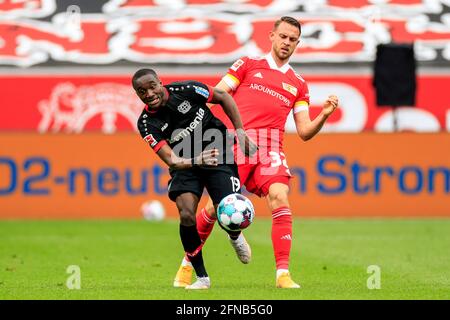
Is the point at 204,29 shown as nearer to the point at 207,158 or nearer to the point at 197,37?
the point at 197,37

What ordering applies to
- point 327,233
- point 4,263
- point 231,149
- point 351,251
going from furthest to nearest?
point 327,233, point 351,251, point 4,263, point 231,149

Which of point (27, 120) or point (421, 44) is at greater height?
point (421, 44)

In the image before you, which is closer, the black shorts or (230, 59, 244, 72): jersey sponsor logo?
the black shorts

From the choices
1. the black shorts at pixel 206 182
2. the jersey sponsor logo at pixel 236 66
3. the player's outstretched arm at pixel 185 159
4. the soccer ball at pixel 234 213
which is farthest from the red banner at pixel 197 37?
the soccer ball at pixel 234 213

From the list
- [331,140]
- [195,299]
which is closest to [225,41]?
[331,140]

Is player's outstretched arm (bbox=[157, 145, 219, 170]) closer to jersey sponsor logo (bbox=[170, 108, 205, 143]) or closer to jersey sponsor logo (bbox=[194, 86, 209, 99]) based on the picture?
jersey sponsor logo (bbox=[170, 108, 205, 143])

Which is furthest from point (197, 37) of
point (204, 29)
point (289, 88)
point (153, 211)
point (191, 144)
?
point (191, 144)

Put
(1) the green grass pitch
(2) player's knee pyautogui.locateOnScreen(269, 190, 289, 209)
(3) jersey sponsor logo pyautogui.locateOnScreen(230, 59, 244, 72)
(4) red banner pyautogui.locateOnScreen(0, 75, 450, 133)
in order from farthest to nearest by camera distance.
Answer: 1. (4) red banner pyautogui.locateOnScreen(0, 75, 450, 133)
2. (3) jersey sponsor logo pyautogui.locateOnScreen(230, 59, 244, 72)
3. (2) player's knee pyautogui.locateOnScreen(269, 190, 289, 209)
4. (1) the green grass pitch

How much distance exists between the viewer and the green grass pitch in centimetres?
993

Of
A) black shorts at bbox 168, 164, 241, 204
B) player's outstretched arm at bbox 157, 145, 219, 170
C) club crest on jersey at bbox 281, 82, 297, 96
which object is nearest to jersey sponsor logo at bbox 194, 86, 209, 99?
player's outstretched arm at bbox 157, 145, 219, 170

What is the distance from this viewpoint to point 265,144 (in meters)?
10.9

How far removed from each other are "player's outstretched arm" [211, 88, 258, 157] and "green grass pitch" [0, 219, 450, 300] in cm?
119
